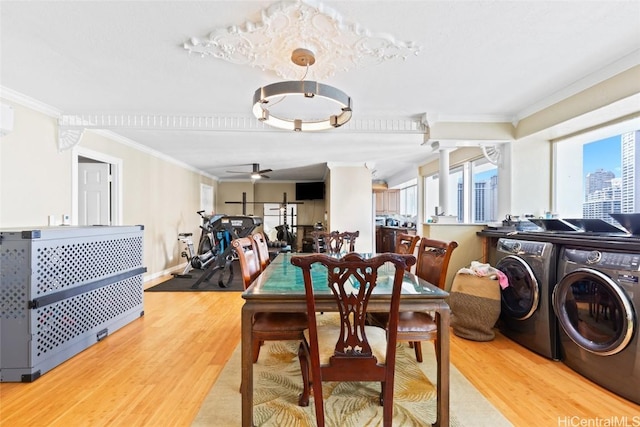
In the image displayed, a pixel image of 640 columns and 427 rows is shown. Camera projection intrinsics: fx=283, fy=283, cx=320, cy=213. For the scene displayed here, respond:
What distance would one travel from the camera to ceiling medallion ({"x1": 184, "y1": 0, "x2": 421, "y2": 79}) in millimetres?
1647

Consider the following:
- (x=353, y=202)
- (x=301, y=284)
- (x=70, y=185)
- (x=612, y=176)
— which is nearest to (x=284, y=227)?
(x=353, y=202)

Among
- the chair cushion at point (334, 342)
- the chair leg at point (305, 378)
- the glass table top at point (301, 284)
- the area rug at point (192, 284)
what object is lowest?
the area rug at point (192, 284)

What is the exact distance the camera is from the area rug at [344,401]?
61.6 inches

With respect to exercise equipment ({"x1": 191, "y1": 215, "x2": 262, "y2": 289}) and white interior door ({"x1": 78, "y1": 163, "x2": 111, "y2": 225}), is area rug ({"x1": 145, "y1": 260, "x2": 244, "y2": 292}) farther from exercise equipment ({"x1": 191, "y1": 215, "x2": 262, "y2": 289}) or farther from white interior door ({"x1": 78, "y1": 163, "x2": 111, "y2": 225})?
white interior door ({"x1": 78, "y1": 163, "x2": 111, "y2": 225})

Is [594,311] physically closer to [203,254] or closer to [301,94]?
[301,94]

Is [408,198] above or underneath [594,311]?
above

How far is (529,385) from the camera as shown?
189cm

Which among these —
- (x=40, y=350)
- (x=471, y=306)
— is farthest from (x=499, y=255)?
(x=40, y=350)

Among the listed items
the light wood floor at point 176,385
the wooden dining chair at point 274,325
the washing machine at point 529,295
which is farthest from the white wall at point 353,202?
the wooden dining chair at point 274,325

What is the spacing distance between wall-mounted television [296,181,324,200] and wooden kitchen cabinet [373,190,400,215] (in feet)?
5.55

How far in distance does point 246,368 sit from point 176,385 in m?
0.83

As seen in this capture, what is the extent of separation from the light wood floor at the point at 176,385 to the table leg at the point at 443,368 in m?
0.46

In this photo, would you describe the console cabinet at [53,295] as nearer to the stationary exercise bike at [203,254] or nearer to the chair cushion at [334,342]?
the chair cushion at [334,342]

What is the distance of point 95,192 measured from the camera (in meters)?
4.01
